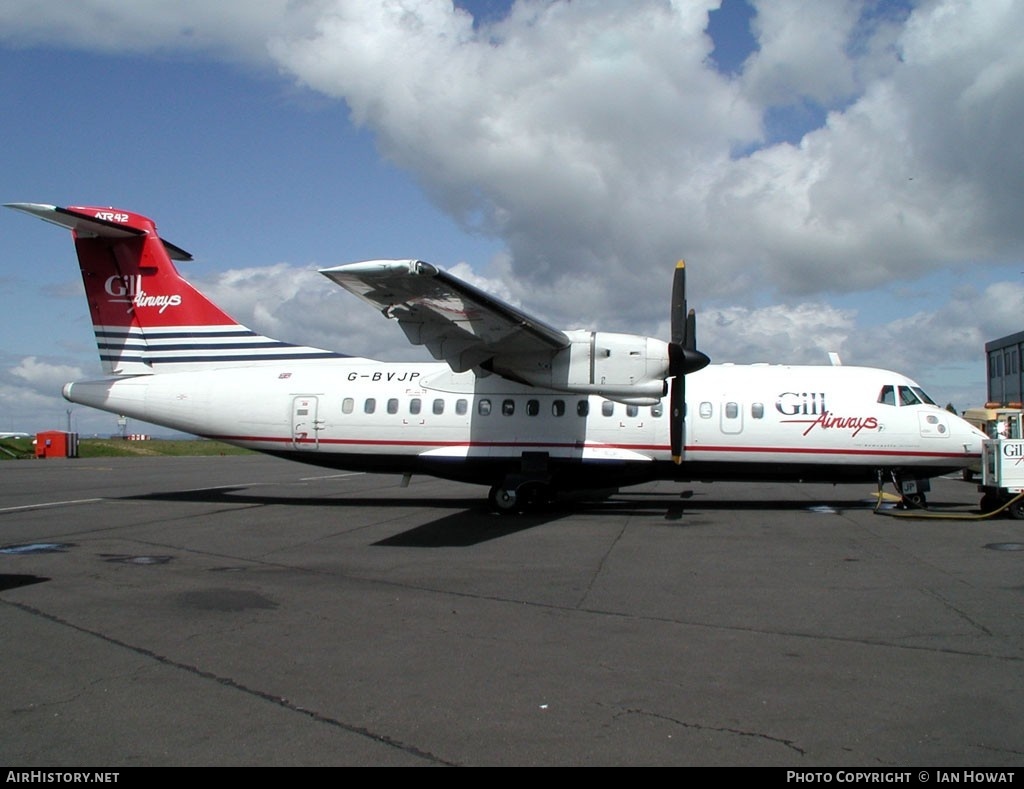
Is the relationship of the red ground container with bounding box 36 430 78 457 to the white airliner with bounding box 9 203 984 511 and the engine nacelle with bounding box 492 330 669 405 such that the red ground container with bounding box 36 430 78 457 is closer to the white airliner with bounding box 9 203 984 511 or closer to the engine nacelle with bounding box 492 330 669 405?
the white airliner with bounding box 9 203 984 511

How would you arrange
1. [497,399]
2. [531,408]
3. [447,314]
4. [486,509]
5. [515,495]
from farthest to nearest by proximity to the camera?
[486,509] < [497,399] < [531,408] < [515,495] < [447,314]

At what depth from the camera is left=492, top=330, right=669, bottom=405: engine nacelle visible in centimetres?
1423

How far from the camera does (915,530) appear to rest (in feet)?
43.0

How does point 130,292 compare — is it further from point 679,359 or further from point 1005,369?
point 1005,369

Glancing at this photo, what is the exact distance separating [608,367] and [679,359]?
127 cm

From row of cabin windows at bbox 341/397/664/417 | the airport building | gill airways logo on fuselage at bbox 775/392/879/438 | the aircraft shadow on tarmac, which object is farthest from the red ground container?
the airport building

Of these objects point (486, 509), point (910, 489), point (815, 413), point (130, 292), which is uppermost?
point (130, 292)

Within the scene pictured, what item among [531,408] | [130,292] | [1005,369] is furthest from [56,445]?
[1005,369]

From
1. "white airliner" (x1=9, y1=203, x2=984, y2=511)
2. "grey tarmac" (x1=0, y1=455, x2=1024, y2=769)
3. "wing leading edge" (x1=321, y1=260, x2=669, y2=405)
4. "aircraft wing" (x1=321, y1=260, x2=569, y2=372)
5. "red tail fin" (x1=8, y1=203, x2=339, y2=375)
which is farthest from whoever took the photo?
"red tail fin" (x1=8, y1=203, x2=339, y2=375)

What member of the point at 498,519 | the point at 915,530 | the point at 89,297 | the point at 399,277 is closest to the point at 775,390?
the point at 915,530

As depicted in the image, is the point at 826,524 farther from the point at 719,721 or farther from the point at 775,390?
the point at 719,721

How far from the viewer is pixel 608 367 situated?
47.2ft

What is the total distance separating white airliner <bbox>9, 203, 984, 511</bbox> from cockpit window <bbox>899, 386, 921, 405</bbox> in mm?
40

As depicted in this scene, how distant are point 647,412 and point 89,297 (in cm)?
1264
